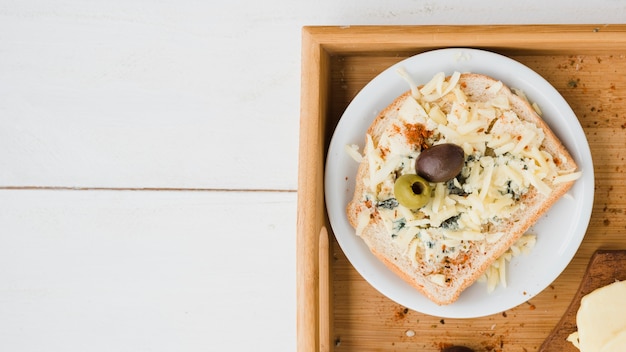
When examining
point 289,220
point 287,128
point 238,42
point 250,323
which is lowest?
point 250,323

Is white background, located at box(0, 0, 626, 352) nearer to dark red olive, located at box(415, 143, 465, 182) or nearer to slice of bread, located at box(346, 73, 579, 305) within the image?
slice of bread, located at box(346, 73, 579, 305)

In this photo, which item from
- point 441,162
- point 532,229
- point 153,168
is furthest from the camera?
point 153,168

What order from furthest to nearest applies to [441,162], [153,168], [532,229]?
[153,168]
[532,229]
[441,162]

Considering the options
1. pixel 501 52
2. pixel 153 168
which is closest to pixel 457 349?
pixel 501 52

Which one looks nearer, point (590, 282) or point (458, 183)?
point (458, 183)

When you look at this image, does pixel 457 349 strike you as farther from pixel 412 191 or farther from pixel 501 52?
pixel 501 52

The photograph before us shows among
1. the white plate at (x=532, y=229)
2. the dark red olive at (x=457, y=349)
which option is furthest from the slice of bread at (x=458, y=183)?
the dark red olive at (x=457, y=349)

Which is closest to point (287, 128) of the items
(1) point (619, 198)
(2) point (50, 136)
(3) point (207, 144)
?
(3) point (207, 144)

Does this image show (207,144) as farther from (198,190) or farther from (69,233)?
(69,233)
